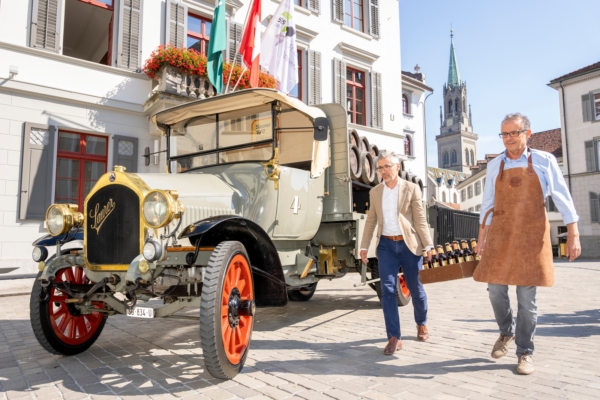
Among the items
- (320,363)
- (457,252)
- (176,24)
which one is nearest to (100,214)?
(320,363)

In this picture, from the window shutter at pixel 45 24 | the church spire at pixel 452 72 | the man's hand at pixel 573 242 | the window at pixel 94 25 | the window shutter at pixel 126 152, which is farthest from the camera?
the church spire at pixel 452 72

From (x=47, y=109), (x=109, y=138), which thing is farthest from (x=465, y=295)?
(x=47, y=109)

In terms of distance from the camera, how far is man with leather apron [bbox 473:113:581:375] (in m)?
3.18

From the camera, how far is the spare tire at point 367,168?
5.93 m

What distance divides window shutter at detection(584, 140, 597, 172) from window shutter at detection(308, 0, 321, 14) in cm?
2033

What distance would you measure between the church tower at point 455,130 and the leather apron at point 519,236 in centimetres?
9833

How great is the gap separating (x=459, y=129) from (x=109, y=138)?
98215mm

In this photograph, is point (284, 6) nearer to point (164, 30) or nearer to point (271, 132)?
point (164, 30)

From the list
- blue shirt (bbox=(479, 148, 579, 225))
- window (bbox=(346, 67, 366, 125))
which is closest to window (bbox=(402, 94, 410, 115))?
window (bbox=(346, 67, 366, 125))

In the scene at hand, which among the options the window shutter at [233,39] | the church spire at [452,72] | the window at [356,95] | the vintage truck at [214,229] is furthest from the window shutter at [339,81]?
the church spire at [452,72]

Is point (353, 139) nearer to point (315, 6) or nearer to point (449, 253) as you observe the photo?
point (449, 253)

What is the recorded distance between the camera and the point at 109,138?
34.7 feet

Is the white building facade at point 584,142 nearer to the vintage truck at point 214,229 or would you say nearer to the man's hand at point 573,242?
the vintage truck at point 214,229

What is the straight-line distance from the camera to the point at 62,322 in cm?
383
